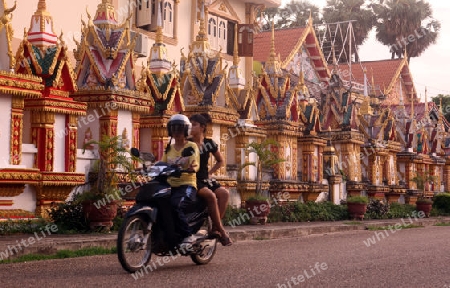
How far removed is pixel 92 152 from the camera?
15.8m

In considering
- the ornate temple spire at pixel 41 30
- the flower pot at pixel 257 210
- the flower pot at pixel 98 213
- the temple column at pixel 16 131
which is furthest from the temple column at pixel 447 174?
the temple column at pixel 16 131

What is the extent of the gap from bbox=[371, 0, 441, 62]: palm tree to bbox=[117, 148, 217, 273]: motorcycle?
5138cm

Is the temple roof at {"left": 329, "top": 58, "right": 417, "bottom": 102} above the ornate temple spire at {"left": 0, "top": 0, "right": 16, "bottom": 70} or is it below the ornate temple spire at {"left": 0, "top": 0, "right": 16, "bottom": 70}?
above

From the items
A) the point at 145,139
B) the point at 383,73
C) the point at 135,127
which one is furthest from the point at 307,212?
the point at 383,73

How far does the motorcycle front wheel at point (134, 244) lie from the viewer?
8211mm

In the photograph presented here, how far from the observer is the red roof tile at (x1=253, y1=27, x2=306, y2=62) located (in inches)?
1532

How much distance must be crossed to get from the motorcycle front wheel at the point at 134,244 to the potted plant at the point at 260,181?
1065 cm

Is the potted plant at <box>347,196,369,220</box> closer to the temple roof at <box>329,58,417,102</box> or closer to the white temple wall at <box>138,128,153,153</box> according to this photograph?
the white temple wall at <box>138,128,153,153</box>

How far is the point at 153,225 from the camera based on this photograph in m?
8.84

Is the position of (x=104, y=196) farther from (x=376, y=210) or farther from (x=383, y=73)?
(x=383, y=73)

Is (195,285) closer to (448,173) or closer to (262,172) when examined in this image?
(262,172)

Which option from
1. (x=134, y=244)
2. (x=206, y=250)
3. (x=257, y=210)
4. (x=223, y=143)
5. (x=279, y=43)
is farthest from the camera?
(x=279, y=43)

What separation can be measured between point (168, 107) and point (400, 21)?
43.9 m

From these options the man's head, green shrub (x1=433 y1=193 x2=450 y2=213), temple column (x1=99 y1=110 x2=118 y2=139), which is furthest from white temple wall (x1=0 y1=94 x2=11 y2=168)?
green shrub (x1=433 y1=193 x2=450 y2=213)
